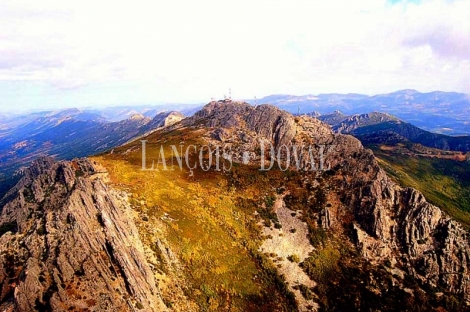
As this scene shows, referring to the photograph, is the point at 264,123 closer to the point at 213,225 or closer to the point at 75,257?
the point at 213,225

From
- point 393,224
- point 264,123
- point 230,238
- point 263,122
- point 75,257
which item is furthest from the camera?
point 263,122

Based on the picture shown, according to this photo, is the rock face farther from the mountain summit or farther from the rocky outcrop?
the rocky outcrop

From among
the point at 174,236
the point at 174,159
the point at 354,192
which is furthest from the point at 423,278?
the point at 174,159

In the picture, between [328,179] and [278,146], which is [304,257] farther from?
[278,146]

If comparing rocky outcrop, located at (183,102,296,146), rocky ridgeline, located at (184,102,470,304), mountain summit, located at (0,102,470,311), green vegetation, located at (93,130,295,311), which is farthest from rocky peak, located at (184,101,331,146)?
green vegetation, located at (93,130,295,311)

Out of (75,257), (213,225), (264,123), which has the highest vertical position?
(264,123)

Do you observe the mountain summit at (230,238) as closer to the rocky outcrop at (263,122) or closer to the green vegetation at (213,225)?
the green vegetation at (213,225)

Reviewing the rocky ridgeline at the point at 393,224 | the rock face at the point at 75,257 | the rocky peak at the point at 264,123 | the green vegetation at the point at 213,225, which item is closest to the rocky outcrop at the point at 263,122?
the rocky peak at the point at 264,123

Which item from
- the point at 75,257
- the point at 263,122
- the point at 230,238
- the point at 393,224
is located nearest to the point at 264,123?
the point at 263,122
